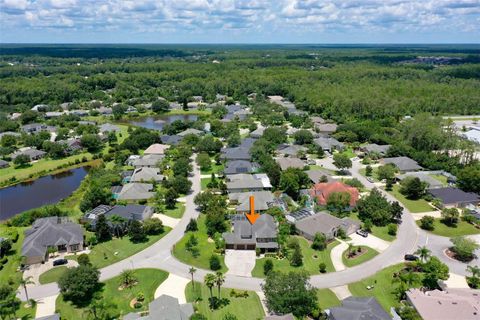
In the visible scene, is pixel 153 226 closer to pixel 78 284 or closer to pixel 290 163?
pixel 78 284

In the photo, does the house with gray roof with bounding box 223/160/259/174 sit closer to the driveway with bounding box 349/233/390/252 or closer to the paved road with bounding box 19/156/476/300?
the paved road with bounding box 19/156/476/300

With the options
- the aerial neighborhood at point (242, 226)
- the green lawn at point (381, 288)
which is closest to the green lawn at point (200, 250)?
the aerial neighborhood at point (242, 226)

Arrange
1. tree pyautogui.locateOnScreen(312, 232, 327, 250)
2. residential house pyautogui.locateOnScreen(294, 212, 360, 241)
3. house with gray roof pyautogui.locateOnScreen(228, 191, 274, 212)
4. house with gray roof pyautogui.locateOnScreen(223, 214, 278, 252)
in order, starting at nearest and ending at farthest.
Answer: house with gray roof pyautogui.locateOnScreen(223, 214, 278, 252) → tree pyautogui.locateOnScreen(312, 232, 327, 250) → residential house pyautogui.locateOnScreen(294, 212, 360, 241) → house with gray roof pyautogui.locateOnScreen(228, 191, 274, 212)

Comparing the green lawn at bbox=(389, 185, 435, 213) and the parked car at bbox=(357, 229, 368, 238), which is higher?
the parked car at bbox=(357, 229, 368, 238)

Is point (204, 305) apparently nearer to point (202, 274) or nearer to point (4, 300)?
point (202, 274)

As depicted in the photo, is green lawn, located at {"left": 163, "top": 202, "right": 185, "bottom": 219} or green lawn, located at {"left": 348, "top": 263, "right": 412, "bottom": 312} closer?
green lawn, located at {"left": 348, "top": 263, "right": 412, "bottom": 312}

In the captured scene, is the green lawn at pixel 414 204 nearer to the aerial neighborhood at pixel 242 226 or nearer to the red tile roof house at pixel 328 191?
the aerial neighborhood at pixel 242 226

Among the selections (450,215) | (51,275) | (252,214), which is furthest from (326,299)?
(51,275)

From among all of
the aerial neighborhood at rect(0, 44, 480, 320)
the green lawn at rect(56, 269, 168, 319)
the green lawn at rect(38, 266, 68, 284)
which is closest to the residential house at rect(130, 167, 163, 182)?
A: the aerial neighborhood at rect(0, 44, 480, 320)
